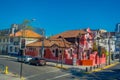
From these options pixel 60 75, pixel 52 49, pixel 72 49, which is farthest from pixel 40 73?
pixel 72 49

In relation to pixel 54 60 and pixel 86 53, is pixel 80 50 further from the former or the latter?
pixel 54 60

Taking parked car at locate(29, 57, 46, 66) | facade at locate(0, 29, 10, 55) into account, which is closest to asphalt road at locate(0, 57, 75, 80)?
parked car at locate(29, 57, 46, 66)

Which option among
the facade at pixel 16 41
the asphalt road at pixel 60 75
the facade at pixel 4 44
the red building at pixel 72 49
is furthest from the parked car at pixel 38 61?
the facade at pixel 4 44

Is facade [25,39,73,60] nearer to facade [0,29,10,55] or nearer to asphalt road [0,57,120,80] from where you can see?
asphalt road [0,57,120,80]

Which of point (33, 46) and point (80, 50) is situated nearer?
point (80, 50)

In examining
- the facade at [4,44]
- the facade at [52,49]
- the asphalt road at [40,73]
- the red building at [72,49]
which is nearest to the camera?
the asphalt road at [40,73]

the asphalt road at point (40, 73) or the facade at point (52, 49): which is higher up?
the facade at point (52, 49)

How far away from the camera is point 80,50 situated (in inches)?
2066

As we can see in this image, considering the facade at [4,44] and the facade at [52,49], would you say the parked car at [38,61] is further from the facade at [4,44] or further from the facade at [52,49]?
the facade at [4,44]

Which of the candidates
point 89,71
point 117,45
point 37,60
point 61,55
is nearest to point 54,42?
point 61,55

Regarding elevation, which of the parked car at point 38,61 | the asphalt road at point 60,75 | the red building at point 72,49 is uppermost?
the red building at point 72,49

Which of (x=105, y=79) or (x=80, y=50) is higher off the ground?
(x=80, y=50)

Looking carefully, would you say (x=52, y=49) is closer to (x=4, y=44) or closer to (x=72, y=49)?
(x=72, y=49)

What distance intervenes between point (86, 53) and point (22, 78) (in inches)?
1147
